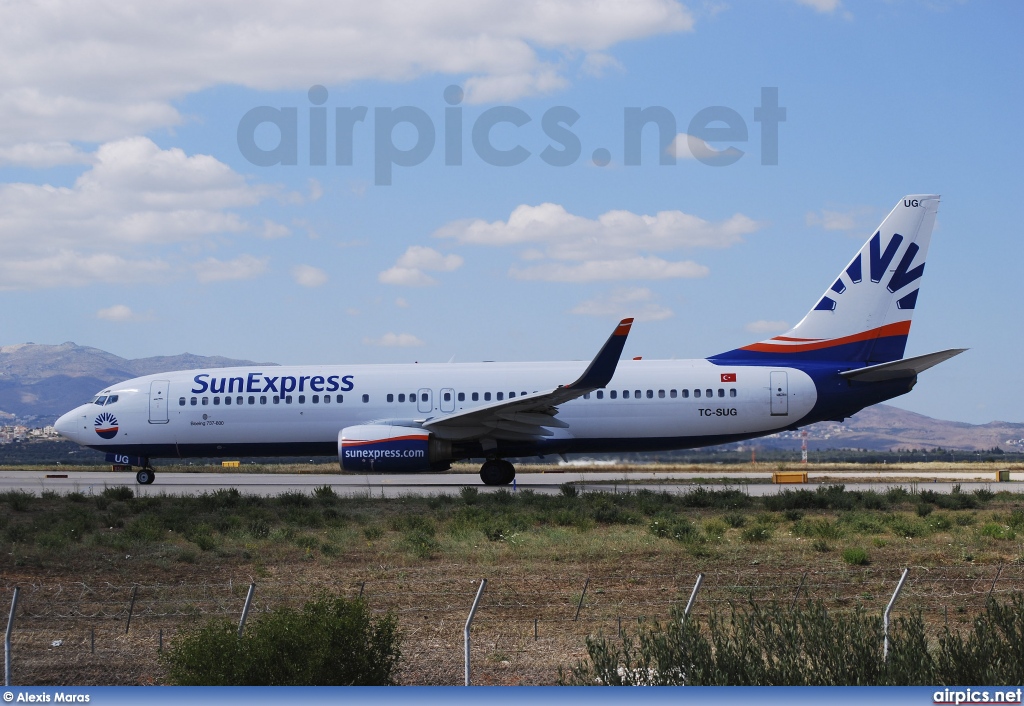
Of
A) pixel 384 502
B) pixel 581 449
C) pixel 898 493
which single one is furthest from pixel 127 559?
pixel 898 493

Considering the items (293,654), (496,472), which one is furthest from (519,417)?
(293,654)

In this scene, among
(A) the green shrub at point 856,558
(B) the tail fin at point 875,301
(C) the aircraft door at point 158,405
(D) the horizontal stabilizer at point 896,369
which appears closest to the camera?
(A) the green shrub at point 856,558

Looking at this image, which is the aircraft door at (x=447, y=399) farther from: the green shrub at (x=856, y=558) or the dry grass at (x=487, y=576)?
the green shrub at (x=856, y=558)

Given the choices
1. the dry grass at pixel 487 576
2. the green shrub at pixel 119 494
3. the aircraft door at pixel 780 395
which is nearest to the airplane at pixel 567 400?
the aircraft door at pixel 780 395

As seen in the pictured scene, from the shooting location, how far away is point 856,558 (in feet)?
52.7

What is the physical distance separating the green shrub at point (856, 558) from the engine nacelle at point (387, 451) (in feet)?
43.6

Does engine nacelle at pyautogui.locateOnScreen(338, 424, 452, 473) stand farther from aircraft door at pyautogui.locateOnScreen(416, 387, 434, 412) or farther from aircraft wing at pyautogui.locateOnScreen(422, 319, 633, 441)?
aircraft door at pyautogui.locateOnScreen(416, 387, 434, 412)

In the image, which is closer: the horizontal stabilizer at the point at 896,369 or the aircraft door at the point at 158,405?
the horizontal stabilizer at the point at 896,369

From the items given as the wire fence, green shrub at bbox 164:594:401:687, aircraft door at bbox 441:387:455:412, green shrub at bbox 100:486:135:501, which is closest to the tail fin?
aircraft door at bbox 441:387:455:412

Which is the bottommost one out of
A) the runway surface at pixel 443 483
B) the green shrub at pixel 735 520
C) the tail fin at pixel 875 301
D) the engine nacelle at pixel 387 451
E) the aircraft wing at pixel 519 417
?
the green shrub at pixel 735 520

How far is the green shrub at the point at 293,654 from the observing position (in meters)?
8.48

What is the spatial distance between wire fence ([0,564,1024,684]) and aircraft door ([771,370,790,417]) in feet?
42.1

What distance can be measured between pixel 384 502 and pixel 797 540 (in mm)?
10053

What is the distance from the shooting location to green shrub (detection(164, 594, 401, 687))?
27.8 feet
